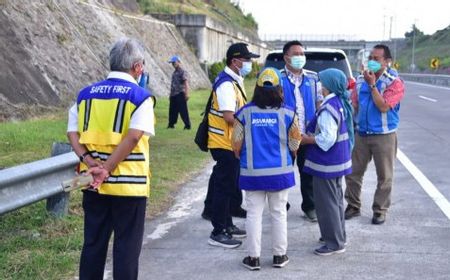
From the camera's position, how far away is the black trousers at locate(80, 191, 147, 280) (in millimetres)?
4074

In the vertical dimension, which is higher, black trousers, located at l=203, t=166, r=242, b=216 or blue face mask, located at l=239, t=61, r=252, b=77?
blue face mask, located at l=239, t=61, r=252, b=77

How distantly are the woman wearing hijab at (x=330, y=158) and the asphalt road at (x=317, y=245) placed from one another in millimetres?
231

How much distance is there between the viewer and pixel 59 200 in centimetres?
619

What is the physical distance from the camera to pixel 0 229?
19.1 ft

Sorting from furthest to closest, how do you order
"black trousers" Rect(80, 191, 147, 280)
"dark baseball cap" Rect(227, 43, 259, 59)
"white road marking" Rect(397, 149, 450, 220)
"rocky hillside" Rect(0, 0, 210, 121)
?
"rocky hillside" Rect(0, 0, 210, 121) < "white road marking" Rect(397, 149, 450, 220) < "dark baseball cap" Rect(227, 43, 259, 59) < "black trousers" Rect(80, 191, 147, 280)

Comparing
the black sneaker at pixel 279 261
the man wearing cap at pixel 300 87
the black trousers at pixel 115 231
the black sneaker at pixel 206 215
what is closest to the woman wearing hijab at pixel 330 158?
the black sneaker at pixel 279 261

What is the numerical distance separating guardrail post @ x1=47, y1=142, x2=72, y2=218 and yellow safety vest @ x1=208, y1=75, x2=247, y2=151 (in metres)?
1.46

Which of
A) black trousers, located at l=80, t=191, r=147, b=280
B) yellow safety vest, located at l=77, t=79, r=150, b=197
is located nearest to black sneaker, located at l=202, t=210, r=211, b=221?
black trousers, located at l=80, t=191, r=147, b=280

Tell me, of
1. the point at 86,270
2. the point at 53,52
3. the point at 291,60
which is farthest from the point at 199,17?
the point at 86,270

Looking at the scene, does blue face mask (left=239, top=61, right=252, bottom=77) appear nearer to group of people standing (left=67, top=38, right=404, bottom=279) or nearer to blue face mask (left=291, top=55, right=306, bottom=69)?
group of people standing (left=67, top=38, right=404, bottom=279)

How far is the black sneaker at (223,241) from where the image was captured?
580 centimetres

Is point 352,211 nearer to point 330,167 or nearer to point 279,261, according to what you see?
point 330,167

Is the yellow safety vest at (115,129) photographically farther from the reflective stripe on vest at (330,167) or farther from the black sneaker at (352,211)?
the black sneaker at (352,211)

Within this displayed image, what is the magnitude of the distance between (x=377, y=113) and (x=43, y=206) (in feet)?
12.2
